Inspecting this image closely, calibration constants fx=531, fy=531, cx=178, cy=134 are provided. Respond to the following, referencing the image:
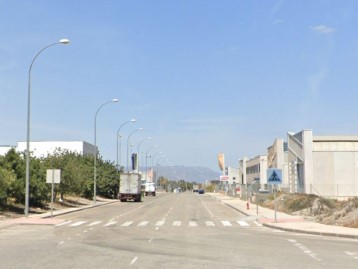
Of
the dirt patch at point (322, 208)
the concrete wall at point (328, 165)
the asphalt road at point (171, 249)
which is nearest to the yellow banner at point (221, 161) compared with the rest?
the concrete wall at point (328, 165)

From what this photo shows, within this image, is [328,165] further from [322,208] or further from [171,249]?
[171,249]

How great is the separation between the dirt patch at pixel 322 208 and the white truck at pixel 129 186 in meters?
19.8

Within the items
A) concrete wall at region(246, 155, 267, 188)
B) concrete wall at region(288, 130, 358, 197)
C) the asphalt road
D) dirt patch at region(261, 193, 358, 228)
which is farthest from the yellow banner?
the asphalt road

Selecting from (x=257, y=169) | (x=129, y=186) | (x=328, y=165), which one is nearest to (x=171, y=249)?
(x=328, y=165)

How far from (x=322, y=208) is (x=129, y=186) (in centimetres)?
3613

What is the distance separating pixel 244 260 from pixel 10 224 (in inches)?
661

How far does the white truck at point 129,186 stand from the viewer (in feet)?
226

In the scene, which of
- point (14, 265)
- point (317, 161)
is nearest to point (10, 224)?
point (14, 265)

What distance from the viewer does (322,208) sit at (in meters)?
37.5

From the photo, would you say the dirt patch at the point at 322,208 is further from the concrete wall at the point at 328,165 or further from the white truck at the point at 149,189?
the white truck at the point at 149,189

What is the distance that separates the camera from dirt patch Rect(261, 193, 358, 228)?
27.4 metres

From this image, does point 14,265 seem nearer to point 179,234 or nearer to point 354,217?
point 179,234

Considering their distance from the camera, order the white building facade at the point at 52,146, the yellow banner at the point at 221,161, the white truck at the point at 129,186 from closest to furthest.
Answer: the white truck at the point at 129,186 < the white building facade at the point at 52,146 < the yellow banner at the point at 221,161

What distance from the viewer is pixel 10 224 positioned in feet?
89.8
